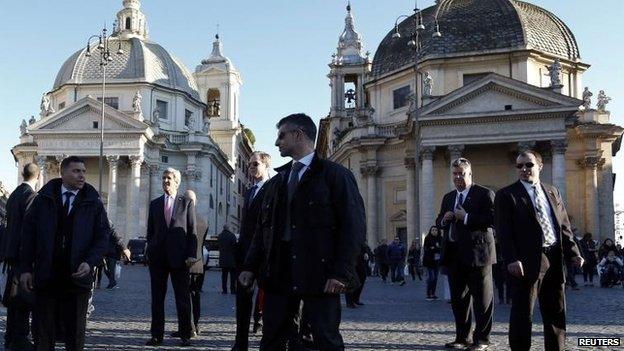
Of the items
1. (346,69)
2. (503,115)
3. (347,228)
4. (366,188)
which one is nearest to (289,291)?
(347,228)

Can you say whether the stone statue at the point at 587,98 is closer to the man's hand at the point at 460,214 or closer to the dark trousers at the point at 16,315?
the man's hand at the point at 460,214

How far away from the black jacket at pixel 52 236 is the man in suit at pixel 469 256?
4.16m

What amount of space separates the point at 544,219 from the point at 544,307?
860 mm

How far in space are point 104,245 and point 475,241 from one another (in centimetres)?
426

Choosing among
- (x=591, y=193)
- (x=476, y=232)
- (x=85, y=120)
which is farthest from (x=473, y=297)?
(x=85, y=120)

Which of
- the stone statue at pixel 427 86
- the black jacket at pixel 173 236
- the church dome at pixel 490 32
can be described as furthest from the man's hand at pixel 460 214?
the church dome at pixel 490 32

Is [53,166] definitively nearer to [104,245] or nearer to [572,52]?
[572,52]

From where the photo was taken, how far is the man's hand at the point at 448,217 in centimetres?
875

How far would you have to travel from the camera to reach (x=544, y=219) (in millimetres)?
7094

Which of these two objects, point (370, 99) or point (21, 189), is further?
point (370, 99)

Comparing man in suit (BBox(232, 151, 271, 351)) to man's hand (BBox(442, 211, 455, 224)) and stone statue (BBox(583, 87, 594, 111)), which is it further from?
stone statue (BBox(583, 87, 594, 111))

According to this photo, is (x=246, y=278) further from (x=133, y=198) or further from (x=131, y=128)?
(x=133, y=198)

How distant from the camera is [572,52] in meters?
47.3

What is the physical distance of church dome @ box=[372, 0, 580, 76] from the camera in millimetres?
44875
